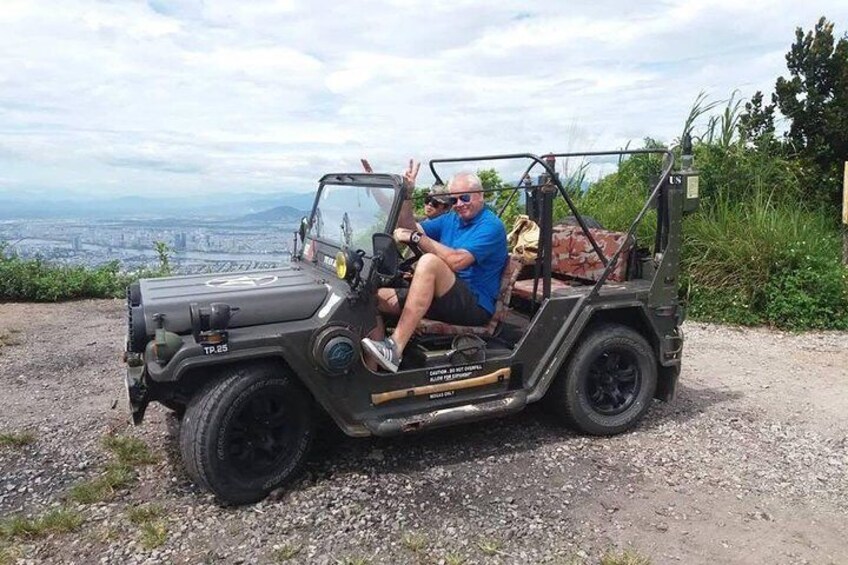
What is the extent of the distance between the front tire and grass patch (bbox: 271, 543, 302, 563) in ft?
1.77

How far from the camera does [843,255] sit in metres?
9.28

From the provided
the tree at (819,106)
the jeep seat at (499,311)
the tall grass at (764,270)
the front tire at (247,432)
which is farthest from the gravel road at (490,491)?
the tree at (819,106)

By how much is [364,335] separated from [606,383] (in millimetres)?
1962

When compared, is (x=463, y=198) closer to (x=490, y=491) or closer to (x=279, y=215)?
(x=490, y=491)

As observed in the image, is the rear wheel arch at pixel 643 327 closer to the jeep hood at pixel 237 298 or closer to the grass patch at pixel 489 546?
the grass patch at pixel 489 546

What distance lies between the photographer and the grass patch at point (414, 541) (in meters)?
3.60

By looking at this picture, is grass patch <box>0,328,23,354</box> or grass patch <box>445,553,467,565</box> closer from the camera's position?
grass patch <box>445,553,467,565</box>

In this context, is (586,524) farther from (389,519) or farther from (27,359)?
(27,359)

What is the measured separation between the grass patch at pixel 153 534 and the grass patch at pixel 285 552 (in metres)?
0.58

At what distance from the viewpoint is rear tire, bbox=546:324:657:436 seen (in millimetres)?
4984

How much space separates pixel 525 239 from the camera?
18.1 feet

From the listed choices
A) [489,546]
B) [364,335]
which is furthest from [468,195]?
[489,546]

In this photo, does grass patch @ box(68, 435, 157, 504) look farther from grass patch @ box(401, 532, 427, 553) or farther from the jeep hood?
grass patch @ box(401, 532, 427, 553)

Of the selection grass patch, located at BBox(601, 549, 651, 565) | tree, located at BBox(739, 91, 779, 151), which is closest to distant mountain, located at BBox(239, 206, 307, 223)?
grass patch, located at BBox(601, 549, 651, 565)
